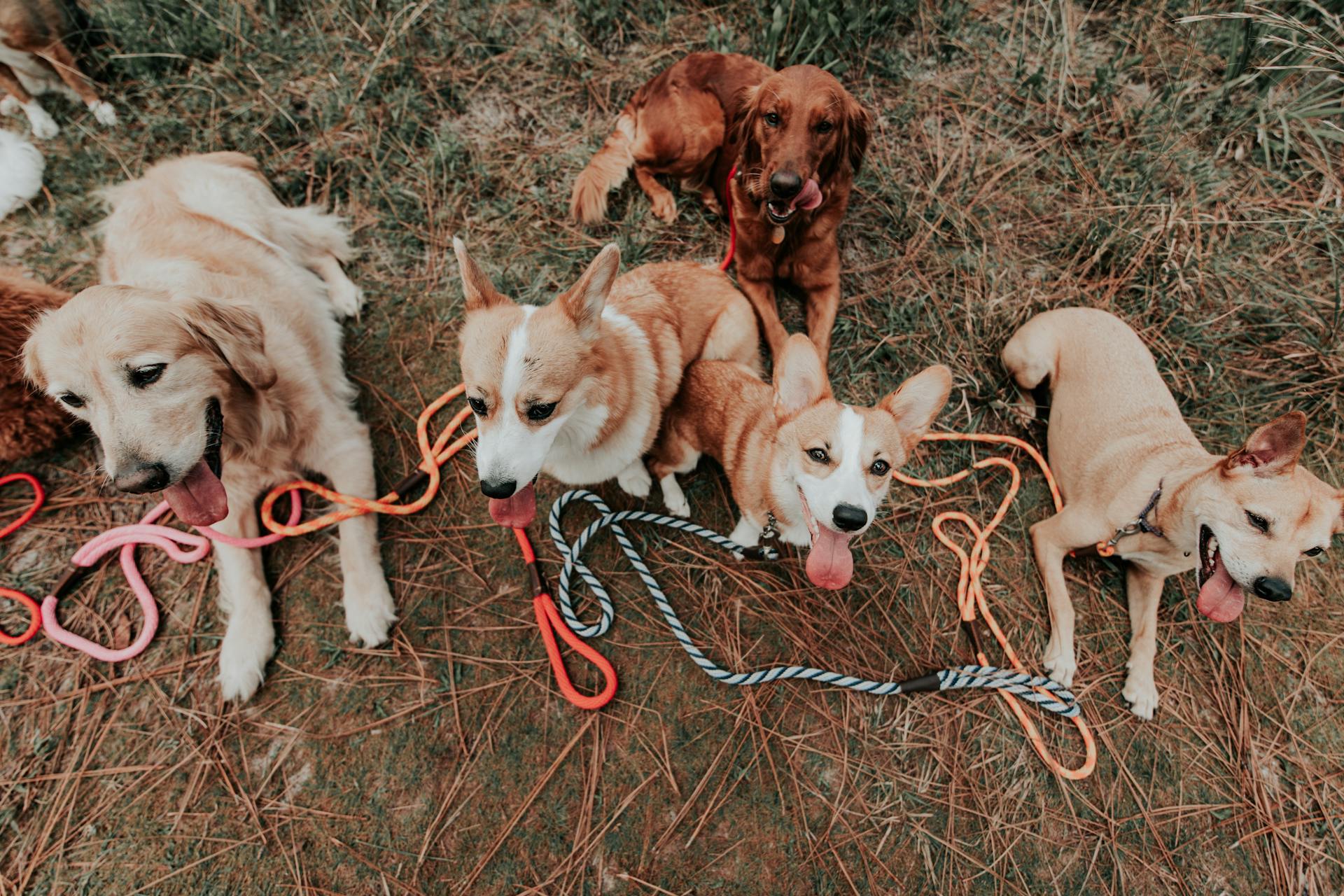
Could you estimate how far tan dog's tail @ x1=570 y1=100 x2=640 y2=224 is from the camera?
385 centimetres

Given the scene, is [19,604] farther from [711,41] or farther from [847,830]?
[711,41]

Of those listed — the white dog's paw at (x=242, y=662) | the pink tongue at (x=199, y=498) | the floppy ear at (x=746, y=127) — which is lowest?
the white dog's paw at (x=242, y=662)

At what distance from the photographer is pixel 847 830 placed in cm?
280

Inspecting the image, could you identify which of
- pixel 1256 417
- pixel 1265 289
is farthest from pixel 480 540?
pixel 1265 289

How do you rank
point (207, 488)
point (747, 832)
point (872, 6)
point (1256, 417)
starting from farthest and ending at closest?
point (872, 6) → point (1256, 417) → point (747, 832) → point (207, 488)

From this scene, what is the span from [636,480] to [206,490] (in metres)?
A: 1.96

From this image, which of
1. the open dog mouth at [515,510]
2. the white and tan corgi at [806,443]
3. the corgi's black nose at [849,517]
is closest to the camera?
the corgi's black nose at [849,517]

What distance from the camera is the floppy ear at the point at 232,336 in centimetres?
246

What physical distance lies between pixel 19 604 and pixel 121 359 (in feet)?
6.26

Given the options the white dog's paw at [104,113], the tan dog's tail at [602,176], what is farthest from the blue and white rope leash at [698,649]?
the white dog's paw at [104,113]

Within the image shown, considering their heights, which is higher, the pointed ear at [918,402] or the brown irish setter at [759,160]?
the brown irish setter at [759,160]

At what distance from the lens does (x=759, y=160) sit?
3.42 m

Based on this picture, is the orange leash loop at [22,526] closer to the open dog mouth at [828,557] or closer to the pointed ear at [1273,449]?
the open dog mouth at [828,557]

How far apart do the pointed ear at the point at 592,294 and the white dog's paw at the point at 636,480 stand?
0.96 meters
